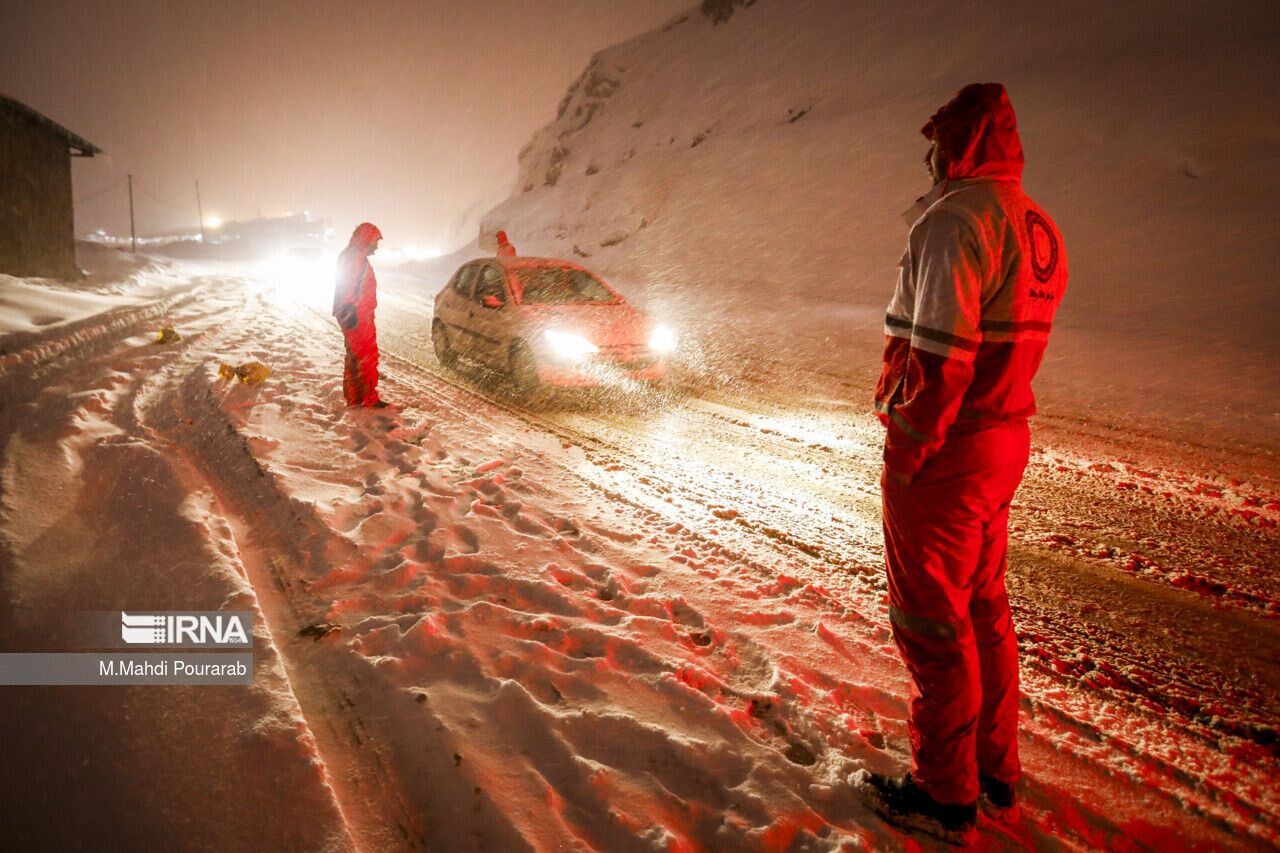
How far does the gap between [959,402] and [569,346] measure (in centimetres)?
507

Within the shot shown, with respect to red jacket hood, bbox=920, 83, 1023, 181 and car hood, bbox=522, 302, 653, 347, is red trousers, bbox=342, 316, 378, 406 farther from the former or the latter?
red jacket hood, bbox=920, 83, 1023, 181

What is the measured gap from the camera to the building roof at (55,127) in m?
16.3

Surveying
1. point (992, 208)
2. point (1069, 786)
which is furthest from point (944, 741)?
point (992, 208)

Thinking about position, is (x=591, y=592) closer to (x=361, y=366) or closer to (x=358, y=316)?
(x=361, y=366)

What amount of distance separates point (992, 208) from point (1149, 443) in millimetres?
5746

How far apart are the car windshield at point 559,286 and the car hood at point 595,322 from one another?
243 millimetres

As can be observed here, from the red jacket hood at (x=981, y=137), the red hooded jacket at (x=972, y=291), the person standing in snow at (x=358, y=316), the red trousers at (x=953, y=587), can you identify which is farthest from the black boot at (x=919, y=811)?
the person standing in snow at (x=358, y=316)

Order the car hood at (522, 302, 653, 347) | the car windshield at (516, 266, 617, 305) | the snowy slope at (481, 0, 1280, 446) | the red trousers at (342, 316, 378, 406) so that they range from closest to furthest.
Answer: the red trousers at (342, 316, 378, 406), the car hood at (522, 302, 653, 347), the car windshield at (516, 266, 617, 305), the snowy slope at (481, 0, 1280, 446)

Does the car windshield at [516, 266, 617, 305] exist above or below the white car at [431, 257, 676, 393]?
above

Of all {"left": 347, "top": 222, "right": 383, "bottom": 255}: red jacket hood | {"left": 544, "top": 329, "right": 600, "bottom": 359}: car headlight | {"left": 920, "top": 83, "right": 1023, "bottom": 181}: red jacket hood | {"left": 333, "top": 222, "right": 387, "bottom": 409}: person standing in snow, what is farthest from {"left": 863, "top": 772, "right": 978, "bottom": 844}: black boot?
{"left": 347, "top": 222, "right": 383, "bottom": 255}: red jacket hood

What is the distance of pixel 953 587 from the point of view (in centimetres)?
181

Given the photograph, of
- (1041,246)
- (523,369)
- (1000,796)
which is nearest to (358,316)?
(523,369)

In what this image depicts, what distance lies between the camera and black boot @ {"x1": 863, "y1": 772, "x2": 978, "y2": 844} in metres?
1.91

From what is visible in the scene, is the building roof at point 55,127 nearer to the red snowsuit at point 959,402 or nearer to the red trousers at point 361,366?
the red trousers at point 361,366
